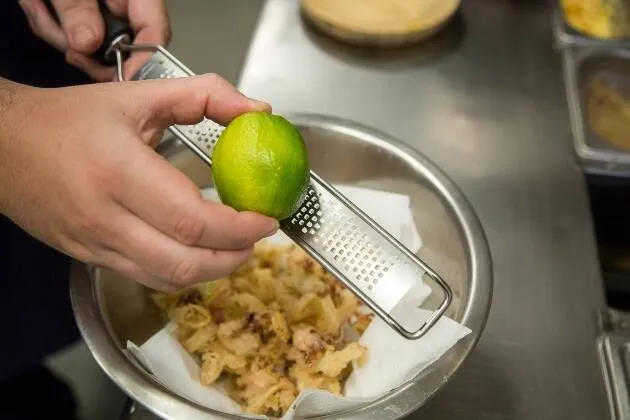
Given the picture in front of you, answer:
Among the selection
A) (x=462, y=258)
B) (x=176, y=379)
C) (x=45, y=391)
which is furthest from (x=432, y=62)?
(x=45, y=391)

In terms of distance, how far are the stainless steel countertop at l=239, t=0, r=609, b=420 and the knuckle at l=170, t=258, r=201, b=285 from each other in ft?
1.17

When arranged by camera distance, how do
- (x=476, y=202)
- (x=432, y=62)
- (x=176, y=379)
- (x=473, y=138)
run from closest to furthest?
(x=176, y=379)
(x=476, y=202)
(x=473, y=138)
(x=432, y=62)

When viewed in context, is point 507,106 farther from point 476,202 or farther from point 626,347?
point 626,347

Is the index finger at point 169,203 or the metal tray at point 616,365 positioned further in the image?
the metal tray at point 616,365

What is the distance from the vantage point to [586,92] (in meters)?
1.29

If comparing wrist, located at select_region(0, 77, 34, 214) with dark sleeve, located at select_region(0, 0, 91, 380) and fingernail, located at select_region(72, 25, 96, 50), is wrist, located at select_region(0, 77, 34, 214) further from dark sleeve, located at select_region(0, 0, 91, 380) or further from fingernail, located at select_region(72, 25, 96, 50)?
dark sleeve, located at select_region(0, 0, 91, 380)

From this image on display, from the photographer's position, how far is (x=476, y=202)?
41.5 inches

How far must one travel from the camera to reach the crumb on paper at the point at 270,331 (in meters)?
0.77

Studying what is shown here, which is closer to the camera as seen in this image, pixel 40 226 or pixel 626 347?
pixel 40 226

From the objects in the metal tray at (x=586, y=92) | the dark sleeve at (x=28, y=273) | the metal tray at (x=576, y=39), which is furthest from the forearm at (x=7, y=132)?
the metal tray at (x=576, y=39)

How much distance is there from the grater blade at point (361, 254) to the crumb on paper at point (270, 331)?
0.31ft

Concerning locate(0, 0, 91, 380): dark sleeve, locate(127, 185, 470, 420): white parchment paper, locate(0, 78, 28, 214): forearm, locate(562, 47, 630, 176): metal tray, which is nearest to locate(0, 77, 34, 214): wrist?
locate(0, 78, 28, 214): forearm

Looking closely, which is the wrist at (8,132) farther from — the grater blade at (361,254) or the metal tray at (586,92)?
the metal tray at (586,92)

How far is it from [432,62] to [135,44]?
2.08ft
